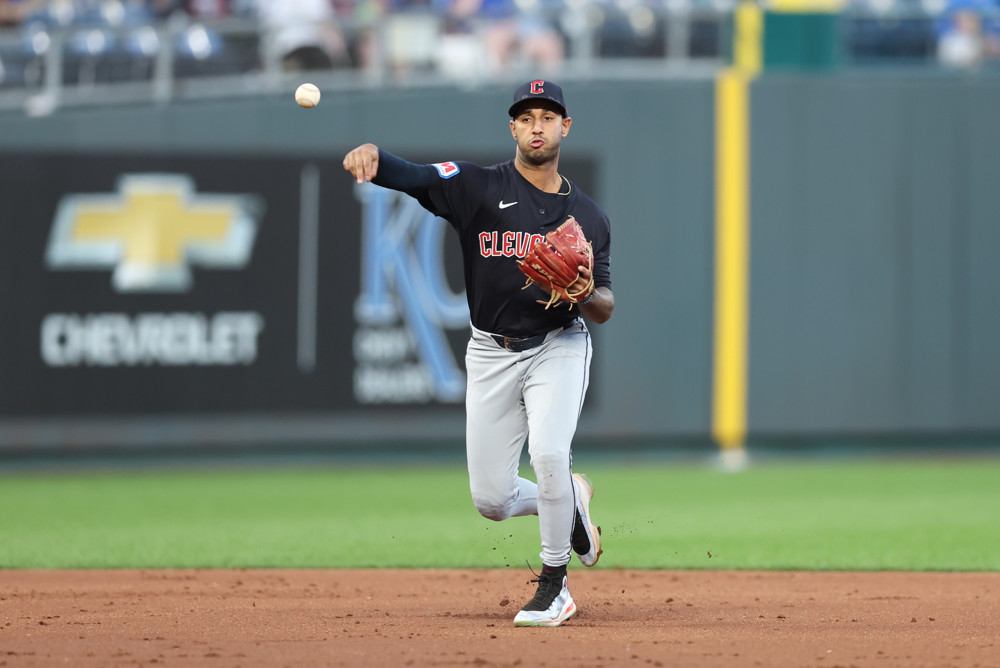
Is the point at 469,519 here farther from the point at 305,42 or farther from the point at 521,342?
the point at 305,42

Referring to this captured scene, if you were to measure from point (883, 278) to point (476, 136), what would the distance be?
13.2 ft

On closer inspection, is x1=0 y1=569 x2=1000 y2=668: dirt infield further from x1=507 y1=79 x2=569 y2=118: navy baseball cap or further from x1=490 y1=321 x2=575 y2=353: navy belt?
x1=507 y1=79 x2=569 y2=118: navy baseball cap

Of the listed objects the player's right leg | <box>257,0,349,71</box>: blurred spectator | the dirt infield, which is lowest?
the dirt infield

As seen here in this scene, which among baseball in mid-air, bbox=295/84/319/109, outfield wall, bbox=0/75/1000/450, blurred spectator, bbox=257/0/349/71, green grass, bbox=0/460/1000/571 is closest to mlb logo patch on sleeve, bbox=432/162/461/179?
baseball in mid-air, bbox=295/84/319/109

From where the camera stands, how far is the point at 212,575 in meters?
6.53

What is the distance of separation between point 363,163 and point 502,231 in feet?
2.09

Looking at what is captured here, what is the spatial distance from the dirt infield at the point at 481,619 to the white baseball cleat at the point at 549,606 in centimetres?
6

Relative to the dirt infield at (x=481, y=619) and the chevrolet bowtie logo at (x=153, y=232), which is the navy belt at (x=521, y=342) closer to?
the dirt infield at (x=481, y=619)

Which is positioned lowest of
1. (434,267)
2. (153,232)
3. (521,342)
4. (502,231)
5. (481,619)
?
(481,619)

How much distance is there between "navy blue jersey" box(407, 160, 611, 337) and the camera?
5.14 metres

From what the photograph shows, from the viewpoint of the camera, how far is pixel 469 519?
9031mm

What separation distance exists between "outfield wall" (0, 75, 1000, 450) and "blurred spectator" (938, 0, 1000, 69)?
25 cm

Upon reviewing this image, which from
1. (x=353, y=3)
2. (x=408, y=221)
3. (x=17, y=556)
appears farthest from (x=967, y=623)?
(x=353, y=3)

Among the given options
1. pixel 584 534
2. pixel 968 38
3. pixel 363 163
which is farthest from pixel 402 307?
pixel 363 163
